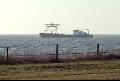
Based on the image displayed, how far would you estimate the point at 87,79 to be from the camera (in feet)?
59.0

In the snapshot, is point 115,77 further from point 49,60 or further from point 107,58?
point 107,58

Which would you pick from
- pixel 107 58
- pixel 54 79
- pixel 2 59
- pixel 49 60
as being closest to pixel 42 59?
pixel 49 60

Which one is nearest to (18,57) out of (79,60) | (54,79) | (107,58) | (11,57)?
(11,57)

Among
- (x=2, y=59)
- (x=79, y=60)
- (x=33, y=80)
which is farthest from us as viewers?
(x=79, y=60)

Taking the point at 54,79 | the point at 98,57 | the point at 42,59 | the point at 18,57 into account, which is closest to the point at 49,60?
the point at 42,59

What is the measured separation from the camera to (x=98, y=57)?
3225 cm

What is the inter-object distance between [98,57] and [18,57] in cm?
622

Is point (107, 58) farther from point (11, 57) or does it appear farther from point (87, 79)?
point (87, 79)

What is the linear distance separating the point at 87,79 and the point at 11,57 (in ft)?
40.8

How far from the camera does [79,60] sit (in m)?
31.2

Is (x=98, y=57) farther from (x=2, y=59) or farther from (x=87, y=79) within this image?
(x=87, y=79)

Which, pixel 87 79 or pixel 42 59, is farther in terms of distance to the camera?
pixel 42 59

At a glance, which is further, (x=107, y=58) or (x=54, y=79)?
(x=107, y=58)

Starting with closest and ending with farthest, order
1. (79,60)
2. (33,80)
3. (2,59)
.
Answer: (33,80) < (2,59) < (79,60)
